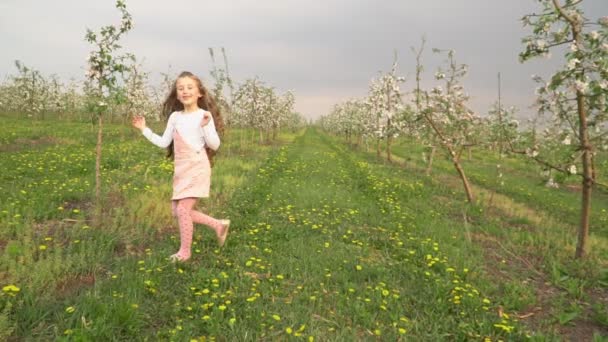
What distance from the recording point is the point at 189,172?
225 inches

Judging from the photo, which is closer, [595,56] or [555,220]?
[595,56]

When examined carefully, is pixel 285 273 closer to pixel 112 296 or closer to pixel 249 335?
pixel 249 335

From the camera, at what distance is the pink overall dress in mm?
5656

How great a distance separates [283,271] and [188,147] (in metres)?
2.33

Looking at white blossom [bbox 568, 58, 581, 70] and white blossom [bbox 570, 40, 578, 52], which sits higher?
white blossom [bbox 570, 40, 578, 52]

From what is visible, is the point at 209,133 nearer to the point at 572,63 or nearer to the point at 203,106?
the point at 203,106

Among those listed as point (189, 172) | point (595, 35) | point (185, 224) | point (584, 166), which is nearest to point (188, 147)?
point (189, 172)

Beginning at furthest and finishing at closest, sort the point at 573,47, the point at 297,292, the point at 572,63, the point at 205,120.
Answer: the point at 573,47
the point at 572,63
the point at 205,120
the point at 297,292

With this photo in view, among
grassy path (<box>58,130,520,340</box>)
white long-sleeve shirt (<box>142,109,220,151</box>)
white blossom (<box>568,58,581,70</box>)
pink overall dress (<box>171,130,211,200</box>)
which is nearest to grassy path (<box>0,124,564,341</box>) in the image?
grassy path (<box>58,130,520,340</box>)

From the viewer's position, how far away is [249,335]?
3.94 m

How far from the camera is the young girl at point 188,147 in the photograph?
569 cm

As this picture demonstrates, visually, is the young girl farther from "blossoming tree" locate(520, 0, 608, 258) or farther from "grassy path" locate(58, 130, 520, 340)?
"blossoming tree" locate(520, 0, 608, 258)

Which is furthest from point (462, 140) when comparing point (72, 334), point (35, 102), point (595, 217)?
point (35, 102)

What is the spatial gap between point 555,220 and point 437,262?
8100mm
